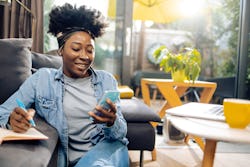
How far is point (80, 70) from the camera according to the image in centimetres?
141

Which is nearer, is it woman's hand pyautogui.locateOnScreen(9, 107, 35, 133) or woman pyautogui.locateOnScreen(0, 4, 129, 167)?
woman's hand pyautogui.locateOnScreen(9, 107, 35, 133)

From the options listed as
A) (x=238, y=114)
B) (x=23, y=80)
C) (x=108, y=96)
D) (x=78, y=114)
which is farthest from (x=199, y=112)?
(x=23, y=80)

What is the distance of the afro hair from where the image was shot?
1.48 metres

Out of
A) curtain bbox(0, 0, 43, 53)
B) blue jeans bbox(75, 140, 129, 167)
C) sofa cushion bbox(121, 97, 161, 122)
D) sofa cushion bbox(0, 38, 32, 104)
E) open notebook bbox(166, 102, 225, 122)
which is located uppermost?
curtain bbox(0, 0, 43, 53)

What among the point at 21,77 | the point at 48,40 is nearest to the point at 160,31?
the point at 48,40

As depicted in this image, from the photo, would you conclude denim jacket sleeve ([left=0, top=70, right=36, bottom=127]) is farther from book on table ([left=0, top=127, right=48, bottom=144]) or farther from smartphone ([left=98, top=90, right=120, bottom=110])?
smartphone ([left=98, top=90, right=120, bottom=110])

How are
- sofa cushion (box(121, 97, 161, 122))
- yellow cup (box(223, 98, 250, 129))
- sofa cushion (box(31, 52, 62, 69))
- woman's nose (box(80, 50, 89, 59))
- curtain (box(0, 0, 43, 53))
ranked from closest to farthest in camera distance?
yellow cup (box(223, 98, 250, 129)), woman's nose (box(80, 50, 89, 59)), sofa cushion (box(121, 97, 161, 122)), sofa cushion (box(31, 52, 62, 69)), curtain (box(0, 0, 43, 53))

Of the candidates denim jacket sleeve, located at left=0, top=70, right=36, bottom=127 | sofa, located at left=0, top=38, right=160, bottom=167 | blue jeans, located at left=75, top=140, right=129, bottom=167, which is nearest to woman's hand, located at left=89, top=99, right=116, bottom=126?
blue jeans, located at left=75, top=140, right=129, bottom=167

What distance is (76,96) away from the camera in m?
1.42

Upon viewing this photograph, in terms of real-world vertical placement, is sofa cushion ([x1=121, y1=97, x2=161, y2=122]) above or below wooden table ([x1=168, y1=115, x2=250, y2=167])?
below

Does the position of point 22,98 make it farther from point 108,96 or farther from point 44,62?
point 44,62

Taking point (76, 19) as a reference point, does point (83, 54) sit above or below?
below

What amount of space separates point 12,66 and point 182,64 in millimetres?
1574

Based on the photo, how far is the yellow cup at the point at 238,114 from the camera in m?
0.93
